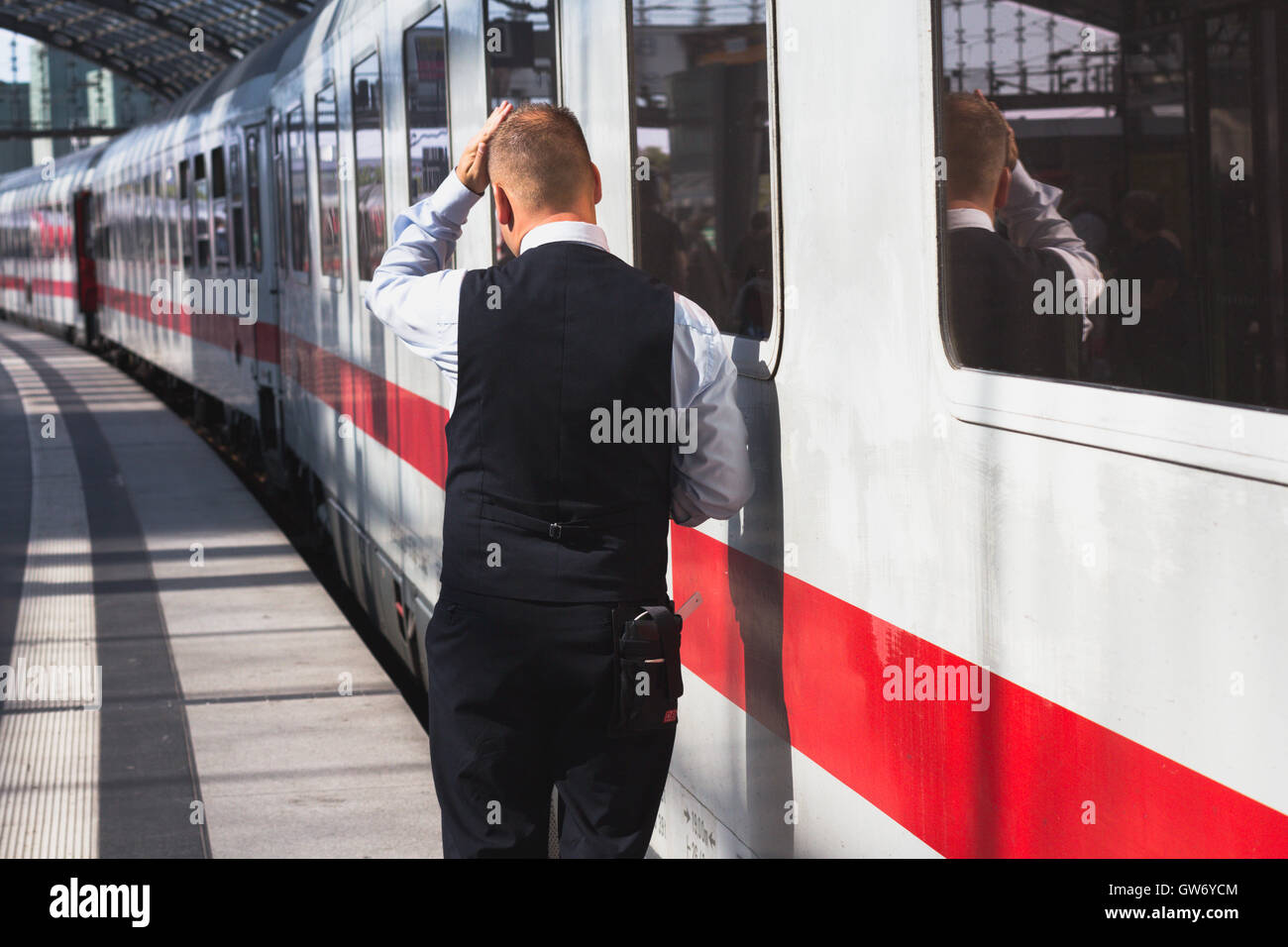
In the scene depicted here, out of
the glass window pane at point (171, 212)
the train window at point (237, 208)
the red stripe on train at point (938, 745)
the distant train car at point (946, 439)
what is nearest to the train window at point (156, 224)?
the glass window pane at point (171, 212)

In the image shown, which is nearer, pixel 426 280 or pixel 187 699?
pixel 426 280

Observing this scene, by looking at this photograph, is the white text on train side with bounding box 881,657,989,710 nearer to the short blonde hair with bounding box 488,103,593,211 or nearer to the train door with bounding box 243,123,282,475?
the short blonde hair with bounding box 488,103,593,211

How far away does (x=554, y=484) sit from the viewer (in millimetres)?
2848

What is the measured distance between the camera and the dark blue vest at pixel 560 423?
2.80 meters

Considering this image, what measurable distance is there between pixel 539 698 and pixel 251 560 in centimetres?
693

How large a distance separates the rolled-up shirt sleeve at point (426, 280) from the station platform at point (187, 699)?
2.34m

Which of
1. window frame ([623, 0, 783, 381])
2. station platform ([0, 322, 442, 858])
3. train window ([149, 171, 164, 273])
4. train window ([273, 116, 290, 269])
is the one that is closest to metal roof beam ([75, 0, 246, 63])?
train window ([149, 171, 164, 273])

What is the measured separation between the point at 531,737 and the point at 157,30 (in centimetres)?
3346

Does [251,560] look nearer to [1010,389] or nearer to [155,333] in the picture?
[1010,389]

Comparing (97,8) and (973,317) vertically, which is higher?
(97,8)

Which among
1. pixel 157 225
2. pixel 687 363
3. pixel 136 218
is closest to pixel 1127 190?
pixel 687 363

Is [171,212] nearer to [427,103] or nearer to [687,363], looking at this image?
[427,103]

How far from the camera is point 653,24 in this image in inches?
138
